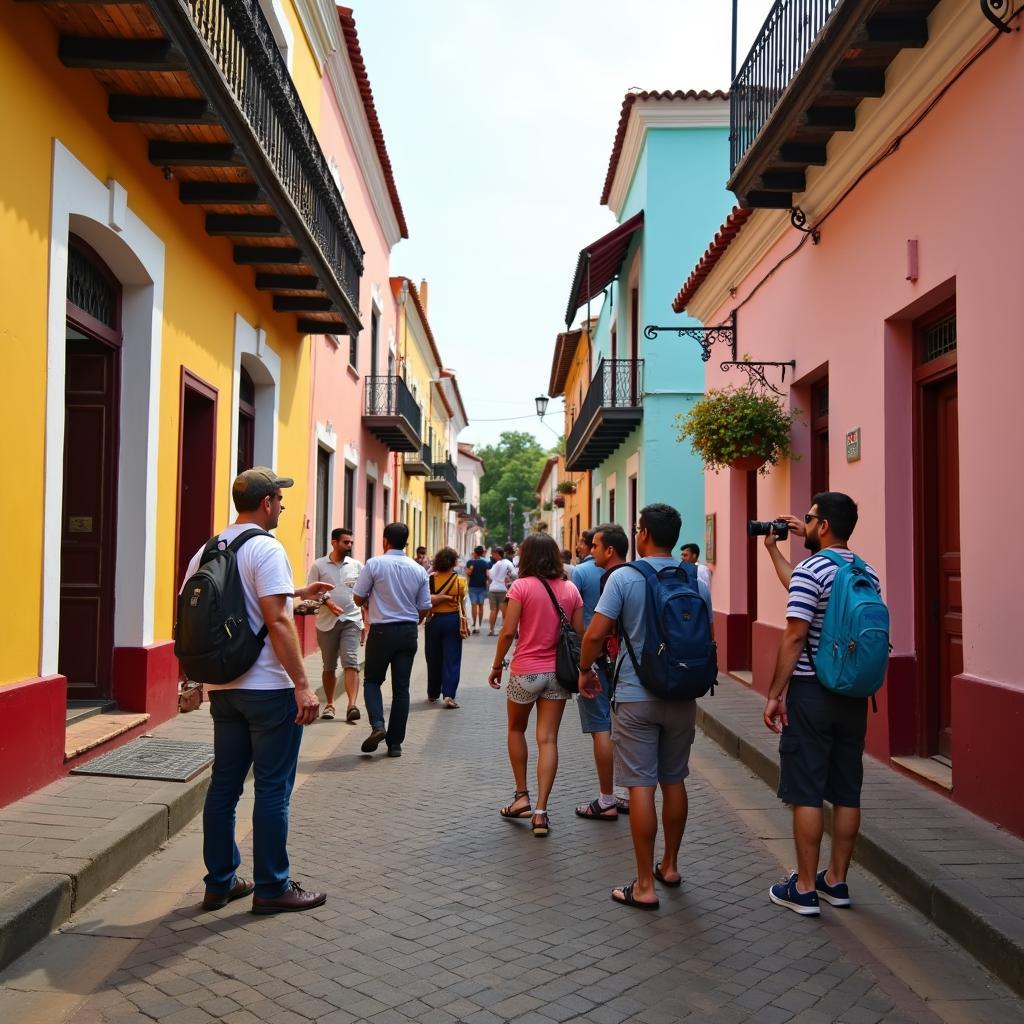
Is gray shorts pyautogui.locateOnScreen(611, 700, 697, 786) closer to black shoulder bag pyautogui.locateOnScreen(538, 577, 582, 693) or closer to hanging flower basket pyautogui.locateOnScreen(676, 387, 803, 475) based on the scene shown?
black shoulder bag pyautogui.locateOnScreen(538, 577, 582, 693)

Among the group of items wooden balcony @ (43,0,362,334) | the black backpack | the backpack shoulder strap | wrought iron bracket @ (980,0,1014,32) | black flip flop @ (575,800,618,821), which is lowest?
black flip flop @ (575,800,618,821)

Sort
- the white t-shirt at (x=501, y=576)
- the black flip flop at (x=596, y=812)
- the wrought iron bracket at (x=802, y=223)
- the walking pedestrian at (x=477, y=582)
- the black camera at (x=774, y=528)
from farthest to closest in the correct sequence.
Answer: the walking pedestrian at (x=477, y=582) < the white t-shirt at (x=501, y=576) < the wrought iron bracket at (x=802, y=223) < the black flip flop at (x=596, y=812) < the black camera at (x=774, y=528)

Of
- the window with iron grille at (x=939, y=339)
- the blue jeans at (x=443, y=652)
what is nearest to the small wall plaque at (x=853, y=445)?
the window with iron grille at (x=939, y=339)

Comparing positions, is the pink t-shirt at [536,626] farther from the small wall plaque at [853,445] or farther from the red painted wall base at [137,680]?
the red painted wall base at [137,680]

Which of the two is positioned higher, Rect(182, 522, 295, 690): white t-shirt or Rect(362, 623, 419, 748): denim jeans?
Rect(182, 522, 295, 690): white t-shirt

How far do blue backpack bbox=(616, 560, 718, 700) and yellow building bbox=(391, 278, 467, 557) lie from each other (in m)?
20.0

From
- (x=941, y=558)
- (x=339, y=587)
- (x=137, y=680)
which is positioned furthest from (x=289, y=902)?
(x=339, y=587)

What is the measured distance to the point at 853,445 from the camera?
804cm

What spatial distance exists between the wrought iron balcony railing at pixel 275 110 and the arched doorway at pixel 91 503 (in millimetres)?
1866

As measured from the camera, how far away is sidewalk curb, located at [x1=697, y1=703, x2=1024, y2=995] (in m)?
3.84

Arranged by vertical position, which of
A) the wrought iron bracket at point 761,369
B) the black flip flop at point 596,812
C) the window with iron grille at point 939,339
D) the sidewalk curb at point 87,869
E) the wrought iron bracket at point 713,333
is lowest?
the black flip flop at point 596,812

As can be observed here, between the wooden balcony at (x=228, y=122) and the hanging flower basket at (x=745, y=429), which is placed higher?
the wooden balcony at (x=228, y=122)

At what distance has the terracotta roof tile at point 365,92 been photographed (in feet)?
47.5

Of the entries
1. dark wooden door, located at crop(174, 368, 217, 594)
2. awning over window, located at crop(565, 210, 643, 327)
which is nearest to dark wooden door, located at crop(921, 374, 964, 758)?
dark wooden door, located at crop(174, 368, 217, 594)
